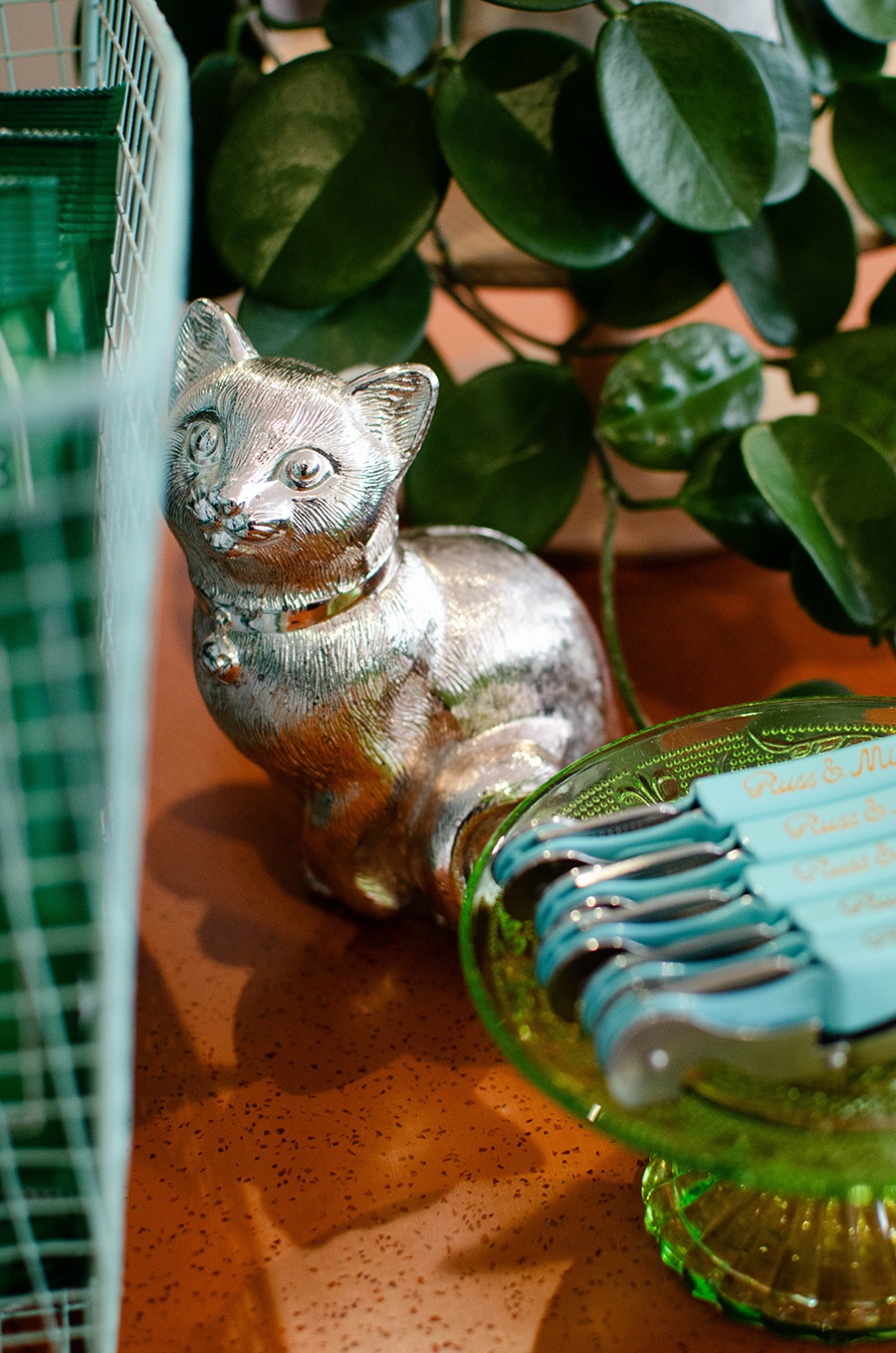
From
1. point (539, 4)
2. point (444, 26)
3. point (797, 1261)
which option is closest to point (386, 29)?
point (444, 26)

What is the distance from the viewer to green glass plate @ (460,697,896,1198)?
0.44m

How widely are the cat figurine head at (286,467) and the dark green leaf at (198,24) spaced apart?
31 centimetres

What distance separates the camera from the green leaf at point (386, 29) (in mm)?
810

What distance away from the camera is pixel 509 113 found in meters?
0.79

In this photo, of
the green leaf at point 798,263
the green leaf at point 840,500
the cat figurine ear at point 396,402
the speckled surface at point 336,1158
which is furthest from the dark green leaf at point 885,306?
the speckled surface at point 336,1158

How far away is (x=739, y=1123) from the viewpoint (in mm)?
459

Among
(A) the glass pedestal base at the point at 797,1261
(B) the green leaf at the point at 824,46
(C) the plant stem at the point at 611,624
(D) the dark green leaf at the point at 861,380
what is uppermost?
(B) the green leaf at the point at 824,46

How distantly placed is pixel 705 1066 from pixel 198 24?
2.44 ft

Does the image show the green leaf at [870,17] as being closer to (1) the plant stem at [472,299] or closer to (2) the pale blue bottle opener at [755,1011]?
(1) the plant stem at [472,299]

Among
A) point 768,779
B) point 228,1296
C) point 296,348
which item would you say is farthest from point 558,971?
point 296,348

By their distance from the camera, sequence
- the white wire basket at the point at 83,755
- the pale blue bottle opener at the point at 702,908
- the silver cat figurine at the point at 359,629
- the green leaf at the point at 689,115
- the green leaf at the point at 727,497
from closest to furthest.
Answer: the white wire basket at the point at 83,755 < the pale blue bottle opener at the point at 702,908 < the silver cat figurine at the point at 359,629 < the green leaf at the point at 689,115 < the green leaf at the point at 727,497

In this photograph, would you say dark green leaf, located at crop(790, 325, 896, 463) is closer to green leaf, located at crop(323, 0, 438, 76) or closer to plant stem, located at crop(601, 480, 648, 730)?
plant stem, located at crop(601, 480, 648, 730)

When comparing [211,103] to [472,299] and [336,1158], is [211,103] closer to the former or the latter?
[472,299]

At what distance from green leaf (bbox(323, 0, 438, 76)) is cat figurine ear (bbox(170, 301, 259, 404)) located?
24 centimetres
